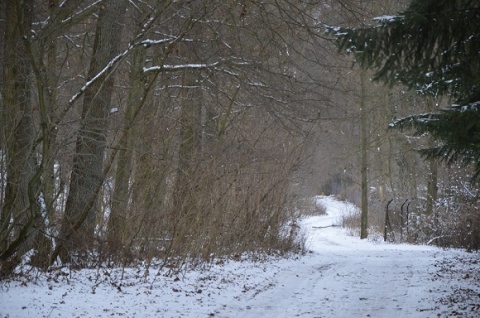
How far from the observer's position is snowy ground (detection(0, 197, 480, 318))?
250 inches

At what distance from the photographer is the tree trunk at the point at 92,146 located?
7840mm

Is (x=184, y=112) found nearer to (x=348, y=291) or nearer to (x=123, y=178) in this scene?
(x=123, y=178)

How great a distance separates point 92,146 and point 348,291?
4.83m

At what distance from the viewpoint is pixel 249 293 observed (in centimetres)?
823

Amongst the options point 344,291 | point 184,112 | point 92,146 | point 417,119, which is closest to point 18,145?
point 92,146

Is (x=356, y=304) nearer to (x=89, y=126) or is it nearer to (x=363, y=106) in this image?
(x=89, y=126)

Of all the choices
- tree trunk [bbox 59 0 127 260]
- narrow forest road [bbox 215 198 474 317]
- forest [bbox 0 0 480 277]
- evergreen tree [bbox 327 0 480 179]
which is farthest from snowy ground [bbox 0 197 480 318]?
evergreen tree [bbox 327 0 480 179]

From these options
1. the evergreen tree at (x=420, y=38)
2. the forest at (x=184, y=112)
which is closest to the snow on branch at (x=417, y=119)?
the forest at (x=184, y=112)

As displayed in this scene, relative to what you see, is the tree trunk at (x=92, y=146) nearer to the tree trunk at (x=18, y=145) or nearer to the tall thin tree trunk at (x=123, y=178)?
the tall thin tree trunk at (x=123, y=178)

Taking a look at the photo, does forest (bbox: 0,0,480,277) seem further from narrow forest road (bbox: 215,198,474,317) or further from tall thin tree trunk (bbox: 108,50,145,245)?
narrow forest road (bbox: 215,198,474,317)

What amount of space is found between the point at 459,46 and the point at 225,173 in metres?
5.31

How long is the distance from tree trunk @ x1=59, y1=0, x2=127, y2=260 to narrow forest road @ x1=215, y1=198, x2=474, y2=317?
2465 millimetres

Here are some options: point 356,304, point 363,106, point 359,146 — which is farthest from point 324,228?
point 356,304

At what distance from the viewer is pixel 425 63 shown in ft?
23.2
